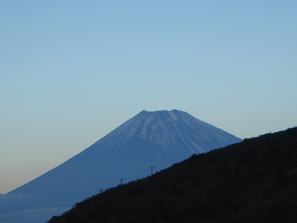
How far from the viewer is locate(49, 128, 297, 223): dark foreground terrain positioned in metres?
21.0

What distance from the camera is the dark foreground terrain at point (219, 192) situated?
21000 mm

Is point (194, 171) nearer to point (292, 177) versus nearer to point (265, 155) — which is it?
point (265, 155)

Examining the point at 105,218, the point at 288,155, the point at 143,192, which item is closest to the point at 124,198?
the point at 143,192

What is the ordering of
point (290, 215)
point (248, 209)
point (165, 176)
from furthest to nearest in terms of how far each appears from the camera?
point (165, 176) < point (248, 209) < point (290, 215)

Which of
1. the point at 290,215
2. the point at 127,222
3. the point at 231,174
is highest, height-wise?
the point at 231,174

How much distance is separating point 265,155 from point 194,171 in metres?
4.99

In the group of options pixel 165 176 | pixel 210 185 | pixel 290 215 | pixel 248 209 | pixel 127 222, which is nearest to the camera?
pixel 290 215

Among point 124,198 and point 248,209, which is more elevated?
point 124,198

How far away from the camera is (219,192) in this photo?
83.4ft

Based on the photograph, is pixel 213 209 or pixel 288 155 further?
pixel 288 155

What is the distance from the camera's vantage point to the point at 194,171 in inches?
1245

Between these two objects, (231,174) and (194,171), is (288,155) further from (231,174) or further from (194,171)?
(194,171)

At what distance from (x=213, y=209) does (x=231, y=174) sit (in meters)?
6.04

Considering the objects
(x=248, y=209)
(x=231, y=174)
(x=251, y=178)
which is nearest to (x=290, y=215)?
(x=248, y=209)
